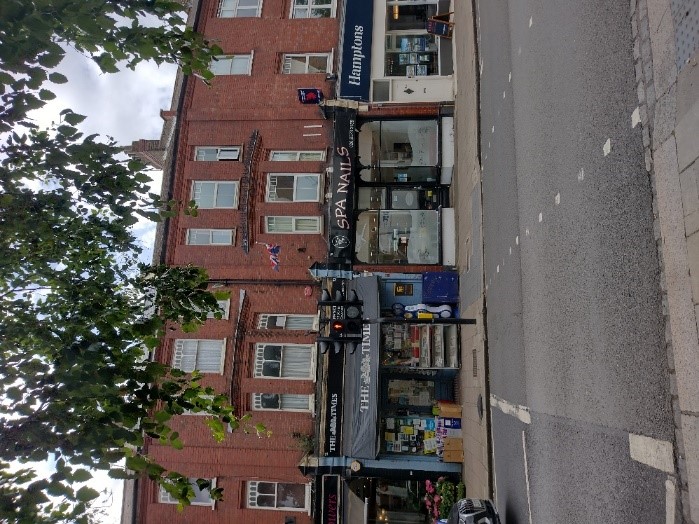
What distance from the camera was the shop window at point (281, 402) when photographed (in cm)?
1845

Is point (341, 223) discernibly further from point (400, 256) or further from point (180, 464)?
point (180, 464)

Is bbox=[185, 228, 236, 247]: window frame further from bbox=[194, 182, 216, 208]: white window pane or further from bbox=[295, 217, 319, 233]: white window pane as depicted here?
bbox=[295, 217, 319, 233]: white window pane

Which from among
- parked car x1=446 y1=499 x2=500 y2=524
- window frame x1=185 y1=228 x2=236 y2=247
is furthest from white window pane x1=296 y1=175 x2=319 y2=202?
parked car x1=446 y1=499 x2=500 y2=524

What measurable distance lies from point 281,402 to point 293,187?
8179 mm

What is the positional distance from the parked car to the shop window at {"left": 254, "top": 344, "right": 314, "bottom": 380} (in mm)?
8574

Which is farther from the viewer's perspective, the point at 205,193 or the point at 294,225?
the point at 205,193

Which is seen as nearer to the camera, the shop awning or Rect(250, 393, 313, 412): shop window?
the shop awning

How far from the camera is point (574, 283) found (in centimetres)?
814

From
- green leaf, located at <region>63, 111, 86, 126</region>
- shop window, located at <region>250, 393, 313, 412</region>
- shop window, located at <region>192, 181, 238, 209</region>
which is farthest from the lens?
shop window, located at <region>192, 181, 238, 209</region>

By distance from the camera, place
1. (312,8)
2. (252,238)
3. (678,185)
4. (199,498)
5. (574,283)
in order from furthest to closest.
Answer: (312,8), (252,238), (199,498), (574,283), (678,185)

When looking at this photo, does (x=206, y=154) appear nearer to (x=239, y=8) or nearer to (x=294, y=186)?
(x=294, y=186)

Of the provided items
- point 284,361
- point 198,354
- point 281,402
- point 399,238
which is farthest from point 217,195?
point 281,402

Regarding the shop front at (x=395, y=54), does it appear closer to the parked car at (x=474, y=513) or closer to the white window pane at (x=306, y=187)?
the white window pane at (x=306, y=187)

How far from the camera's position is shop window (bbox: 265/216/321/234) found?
1959 cm
